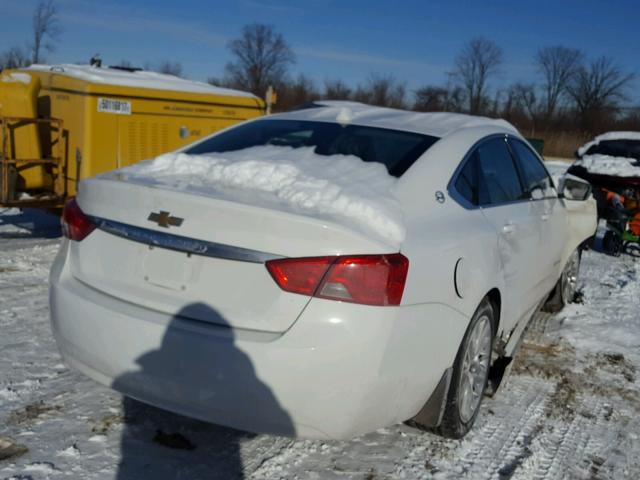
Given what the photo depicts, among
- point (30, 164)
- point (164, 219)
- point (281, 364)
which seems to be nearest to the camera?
point (281, 364)

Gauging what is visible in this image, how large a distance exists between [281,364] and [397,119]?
6.42 ft

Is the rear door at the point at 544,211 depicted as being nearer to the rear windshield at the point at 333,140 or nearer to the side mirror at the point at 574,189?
the side mirror at the point at 574,189

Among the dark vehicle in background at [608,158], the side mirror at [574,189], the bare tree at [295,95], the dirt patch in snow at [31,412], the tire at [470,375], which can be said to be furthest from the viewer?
the bare tree at [295,95]

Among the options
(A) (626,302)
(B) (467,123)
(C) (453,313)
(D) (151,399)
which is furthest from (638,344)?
(D) (151,399)

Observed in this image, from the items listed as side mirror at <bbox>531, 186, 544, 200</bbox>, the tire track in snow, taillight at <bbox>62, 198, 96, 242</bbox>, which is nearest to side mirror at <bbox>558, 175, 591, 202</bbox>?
side mirror at <bbox>531, 186, 544, 200</bbox>

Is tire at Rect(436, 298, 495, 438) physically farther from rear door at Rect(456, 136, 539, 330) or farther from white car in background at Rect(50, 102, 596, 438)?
rear door at Rect(456, 136, 539, 330)

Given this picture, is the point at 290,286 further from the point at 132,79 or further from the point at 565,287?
the point at 132,79

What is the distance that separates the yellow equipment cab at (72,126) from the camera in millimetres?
6523

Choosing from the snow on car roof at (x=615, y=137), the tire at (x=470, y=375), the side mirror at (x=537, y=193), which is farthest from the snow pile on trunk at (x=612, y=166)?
the tire at (x=470, y=375)

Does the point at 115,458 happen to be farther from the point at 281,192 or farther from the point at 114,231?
the point at 281,192

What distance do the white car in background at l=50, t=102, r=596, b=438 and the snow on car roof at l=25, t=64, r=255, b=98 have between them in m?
3.97

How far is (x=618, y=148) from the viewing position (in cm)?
1161

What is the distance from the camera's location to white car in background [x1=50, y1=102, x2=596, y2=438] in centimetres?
234

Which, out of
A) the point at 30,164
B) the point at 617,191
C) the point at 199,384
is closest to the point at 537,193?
the point at 199,384
